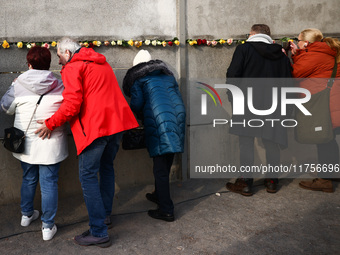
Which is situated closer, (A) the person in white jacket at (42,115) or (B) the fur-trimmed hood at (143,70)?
(A) the person in white jacket at (42,115)

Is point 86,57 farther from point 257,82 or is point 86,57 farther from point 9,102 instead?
point 257,82

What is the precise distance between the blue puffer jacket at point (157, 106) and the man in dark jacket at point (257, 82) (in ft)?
3.57

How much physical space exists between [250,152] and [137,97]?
5.70ft

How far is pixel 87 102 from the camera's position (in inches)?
133

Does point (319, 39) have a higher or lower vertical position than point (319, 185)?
higher

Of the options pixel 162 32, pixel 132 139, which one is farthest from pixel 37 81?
pixel 162 32

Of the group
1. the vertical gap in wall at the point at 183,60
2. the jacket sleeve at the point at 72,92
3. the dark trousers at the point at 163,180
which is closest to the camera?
the jacket sleeve at the point at 72,92

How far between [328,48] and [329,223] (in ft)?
7.10

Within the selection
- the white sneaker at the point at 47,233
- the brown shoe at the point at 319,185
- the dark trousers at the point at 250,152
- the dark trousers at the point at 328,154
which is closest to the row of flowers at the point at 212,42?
the dark trousers at the point at 250,152

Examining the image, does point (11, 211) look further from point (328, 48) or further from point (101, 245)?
point (328, 48)

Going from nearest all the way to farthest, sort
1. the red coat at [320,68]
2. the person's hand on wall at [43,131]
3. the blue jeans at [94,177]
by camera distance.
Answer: the blue jeans at [94,177] < the person's hand on wall at [43,131] < the red coat at [320,68]

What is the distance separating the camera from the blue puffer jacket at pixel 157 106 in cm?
391

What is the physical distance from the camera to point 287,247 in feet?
11.6

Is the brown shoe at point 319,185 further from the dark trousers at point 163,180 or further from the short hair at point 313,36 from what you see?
the dark trousers at point 163,180
